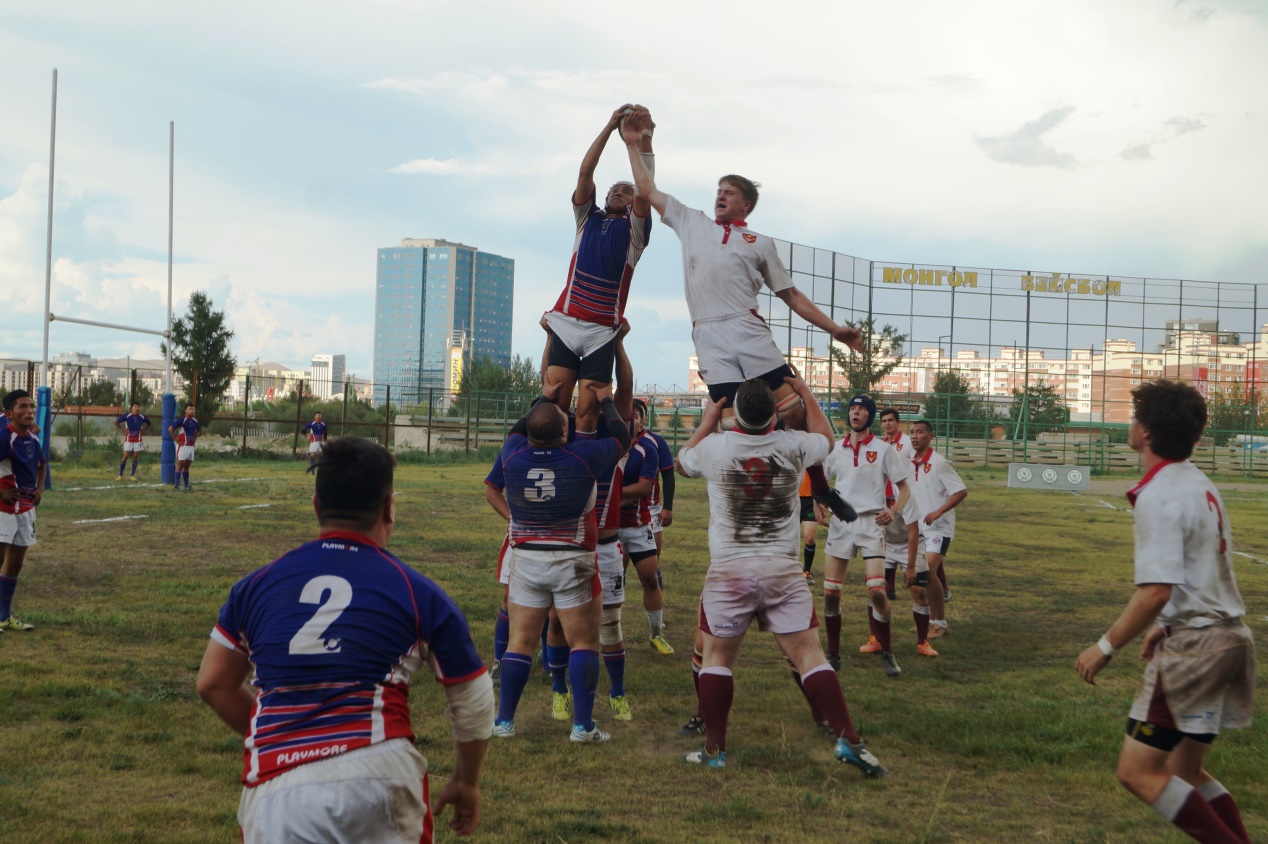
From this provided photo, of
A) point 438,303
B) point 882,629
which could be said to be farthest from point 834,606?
point 438,303

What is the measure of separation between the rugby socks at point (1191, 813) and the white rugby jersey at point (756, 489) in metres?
2.27

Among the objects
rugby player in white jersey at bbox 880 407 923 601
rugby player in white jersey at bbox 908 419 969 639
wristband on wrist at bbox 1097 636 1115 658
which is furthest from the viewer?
rugby player in white jersey at bbox 908 419 969 639

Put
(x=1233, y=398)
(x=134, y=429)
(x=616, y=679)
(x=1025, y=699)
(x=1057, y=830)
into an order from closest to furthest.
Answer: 1. (x=1057, y=830)
2. (x=616, y=679)
3. (x=1025, y=699)
4. (x=134, y=429)
5. (x=1233, y=398)

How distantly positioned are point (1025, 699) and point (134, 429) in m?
25.4

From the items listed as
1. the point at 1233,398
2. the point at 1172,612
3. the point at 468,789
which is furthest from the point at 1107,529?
the point at 1233,398

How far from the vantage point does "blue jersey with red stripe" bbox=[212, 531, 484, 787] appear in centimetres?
288

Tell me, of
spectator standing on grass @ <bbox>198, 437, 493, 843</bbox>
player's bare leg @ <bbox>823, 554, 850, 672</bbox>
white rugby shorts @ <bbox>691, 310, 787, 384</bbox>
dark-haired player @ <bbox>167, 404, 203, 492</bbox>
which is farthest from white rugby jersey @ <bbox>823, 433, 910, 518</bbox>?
dark-haired player @ <bbox>167, 404, 203, 492</bbox>

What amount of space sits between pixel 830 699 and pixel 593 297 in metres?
3.18

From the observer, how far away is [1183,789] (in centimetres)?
427

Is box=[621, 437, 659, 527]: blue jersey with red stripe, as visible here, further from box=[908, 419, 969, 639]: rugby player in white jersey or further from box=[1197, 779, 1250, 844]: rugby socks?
box=[1197, 779, 1250, 844]: rugby socks

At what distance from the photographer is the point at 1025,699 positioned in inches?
322

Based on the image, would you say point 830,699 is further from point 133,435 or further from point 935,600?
point 133,435

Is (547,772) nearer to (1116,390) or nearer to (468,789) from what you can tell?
(468,789)

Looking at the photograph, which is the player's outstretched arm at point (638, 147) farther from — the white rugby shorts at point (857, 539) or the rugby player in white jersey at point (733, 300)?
the white rugby shorts at point (857, 539)
